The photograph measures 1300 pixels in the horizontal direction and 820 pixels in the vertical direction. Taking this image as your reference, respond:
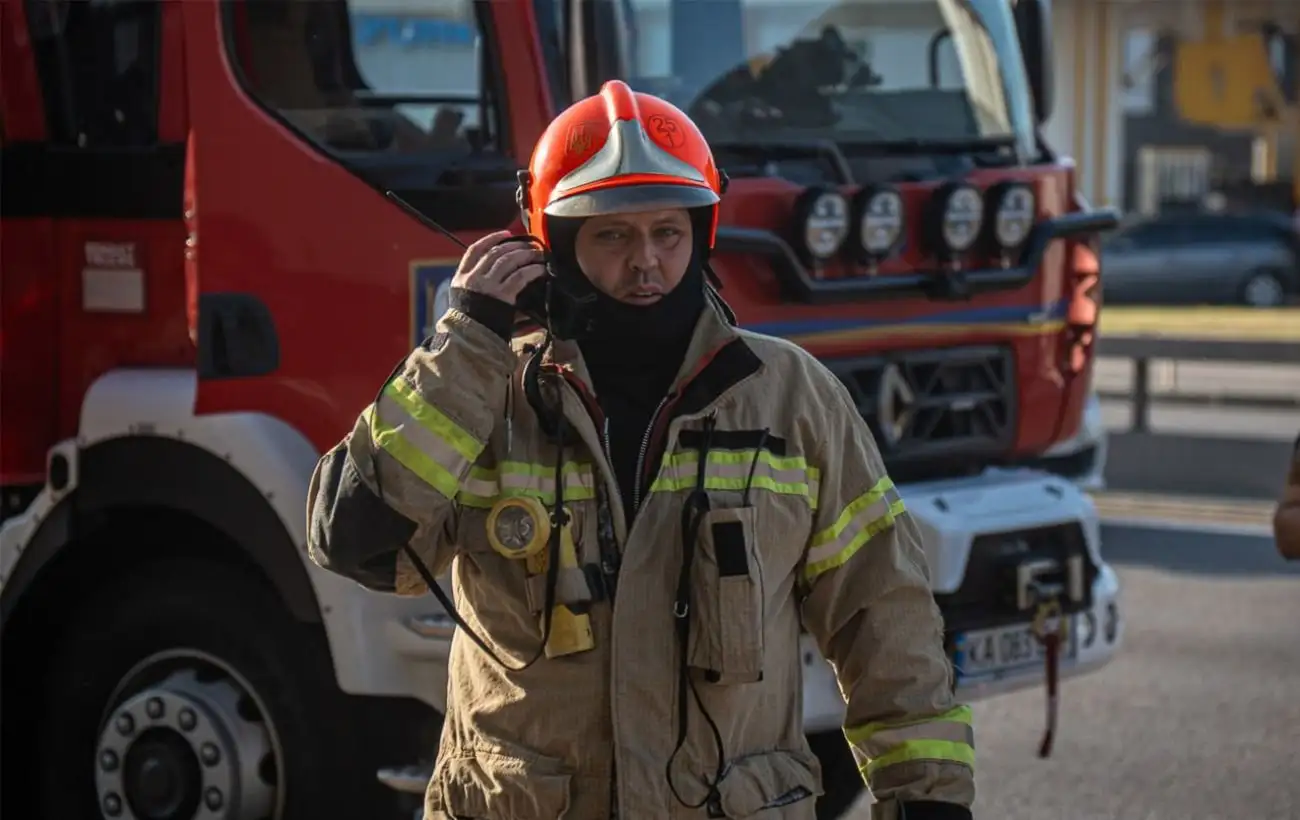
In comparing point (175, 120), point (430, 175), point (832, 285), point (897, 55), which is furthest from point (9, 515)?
point (897, 55)

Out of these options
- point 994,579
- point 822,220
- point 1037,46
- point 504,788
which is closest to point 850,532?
point 504,788

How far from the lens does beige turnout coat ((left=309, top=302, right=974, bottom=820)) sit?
2686 mm

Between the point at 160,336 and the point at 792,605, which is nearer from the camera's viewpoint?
the point at 792,605

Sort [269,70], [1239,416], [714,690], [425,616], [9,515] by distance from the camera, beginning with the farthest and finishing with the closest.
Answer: [1239,416] < [9,515] < [269,70] < [425,616] < [714,690]

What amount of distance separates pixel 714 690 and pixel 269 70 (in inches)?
92.7

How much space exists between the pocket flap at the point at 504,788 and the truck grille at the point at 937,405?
7.47 ft

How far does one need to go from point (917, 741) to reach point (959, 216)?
8.28ft

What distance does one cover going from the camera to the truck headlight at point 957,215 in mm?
5016

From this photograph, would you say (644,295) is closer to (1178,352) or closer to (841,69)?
(841,69)

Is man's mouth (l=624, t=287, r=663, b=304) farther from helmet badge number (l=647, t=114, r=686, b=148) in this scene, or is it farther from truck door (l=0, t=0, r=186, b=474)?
truck door (l=0, t=0, r=186, b=474)

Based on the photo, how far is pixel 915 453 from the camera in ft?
16.6

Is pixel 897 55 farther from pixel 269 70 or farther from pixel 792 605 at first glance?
pixel 792 605

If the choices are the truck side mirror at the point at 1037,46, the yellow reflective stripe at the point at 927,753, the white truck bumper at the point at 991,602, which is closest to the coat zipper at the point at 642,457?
the yellow reflective stripe at the point at 927,753

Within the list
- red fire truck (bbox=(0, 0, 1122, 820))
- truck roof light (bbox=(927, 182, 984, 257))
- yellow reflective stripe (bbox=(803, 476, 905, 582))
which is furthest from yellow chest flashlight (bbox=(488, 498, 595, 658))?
truck roof light (bbox=(927, 182, 984, 257))
